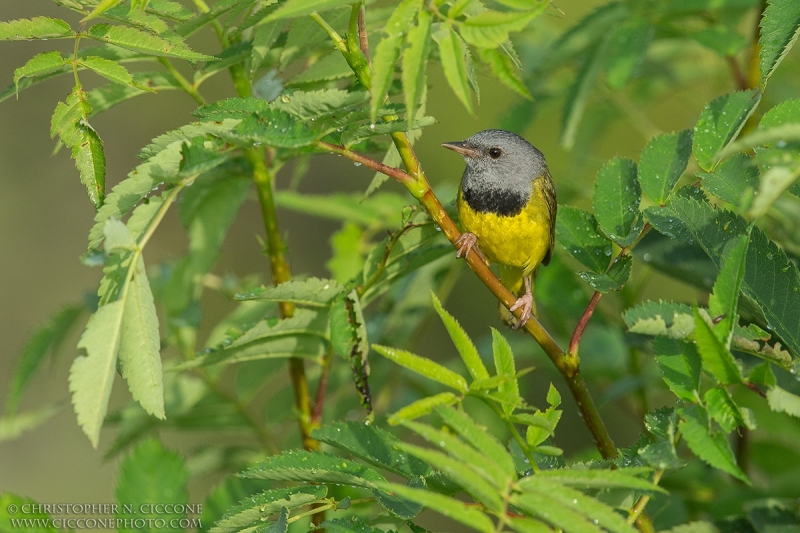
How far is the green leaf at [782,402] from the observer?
131 centimetres

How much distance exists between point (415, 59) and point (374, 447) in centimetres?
76

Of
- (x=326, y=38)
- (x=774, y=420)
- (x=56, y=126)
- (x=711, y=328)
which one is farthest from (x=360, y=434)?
(x=774, y=420)

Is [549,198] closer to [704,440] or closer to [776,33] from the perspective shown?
[776,33]

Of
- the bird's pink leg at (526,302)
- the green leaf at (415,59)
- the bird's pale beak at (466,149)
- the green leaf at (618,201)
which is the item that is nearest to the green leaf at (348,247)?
the bird's pink leg at (526,302)

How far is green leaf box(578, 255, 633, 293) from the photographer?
1.66m

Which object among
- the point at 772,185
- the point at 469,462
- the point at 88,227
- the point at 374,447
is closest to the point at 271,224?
the point at 374,447

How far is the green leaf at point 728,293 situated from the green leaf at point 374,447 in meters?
0.59

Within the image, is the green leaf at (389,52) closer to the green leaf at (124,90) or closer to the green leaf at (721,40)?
the green leaf at (124,90)

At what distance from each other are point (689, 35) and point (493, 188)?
2.92 feet

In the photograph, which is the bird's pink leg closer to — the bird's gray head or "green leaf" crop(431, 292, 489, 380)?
the bird's gray head

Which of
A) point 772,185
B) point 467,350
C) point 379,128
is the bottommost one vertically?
point 467,350

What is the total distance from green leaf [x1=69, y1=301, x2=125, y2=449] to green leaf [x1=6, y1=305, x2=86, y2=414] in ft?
4.12

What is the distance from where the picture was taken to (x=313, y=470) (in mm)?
1401

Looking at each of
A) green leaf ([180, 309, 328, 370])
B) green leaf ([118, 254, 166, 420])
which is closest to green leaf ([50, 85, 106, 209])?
green leaf ([118, 254, 166, 420])
